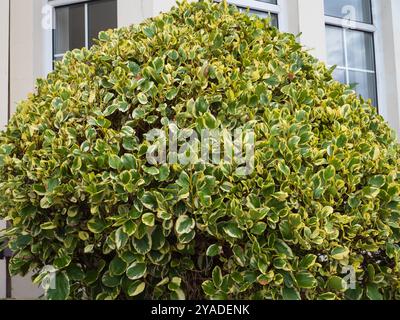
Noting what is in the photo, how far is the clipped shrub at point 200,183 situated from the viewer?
6.56 feet

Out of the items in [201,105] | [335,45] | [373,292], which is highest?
[335,45]

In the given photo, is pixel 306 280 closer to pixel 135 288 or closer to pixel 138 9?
pixel 135 288

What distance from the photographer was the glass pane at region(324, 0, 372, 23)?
4.91m

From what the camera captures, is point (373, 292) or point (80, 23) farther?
point (80, 23)

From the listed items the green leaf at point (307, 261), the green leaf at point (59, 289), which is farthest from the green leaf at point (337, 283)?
the green leaf at point (59, 289)

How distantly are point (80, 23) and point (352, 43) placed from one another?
2532 millimetres

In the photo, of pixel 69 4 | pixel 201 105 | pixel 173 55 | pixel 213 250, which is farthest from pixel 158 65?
pixel 69 4

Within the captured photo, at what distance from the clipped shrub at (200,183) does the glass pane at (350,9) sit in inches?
103

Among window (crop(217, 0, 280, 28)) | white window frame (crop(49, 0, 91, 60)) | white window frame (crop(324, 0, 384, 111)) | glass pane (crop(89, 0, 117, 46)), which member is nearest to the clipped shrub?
glass pane (crop(89, 0, 117, 46))

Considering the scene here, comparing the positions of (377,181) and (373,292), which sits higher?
(377,181)

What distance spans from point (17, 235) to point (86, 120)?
59cm

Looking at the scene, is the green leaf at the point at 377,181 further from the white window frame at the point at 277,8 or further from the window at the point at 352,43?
the window at the point at 352,43

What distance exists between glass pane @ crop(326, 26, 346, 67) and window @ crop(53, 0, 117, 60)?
2.04 m

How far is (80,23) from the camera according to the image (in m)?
4.12
